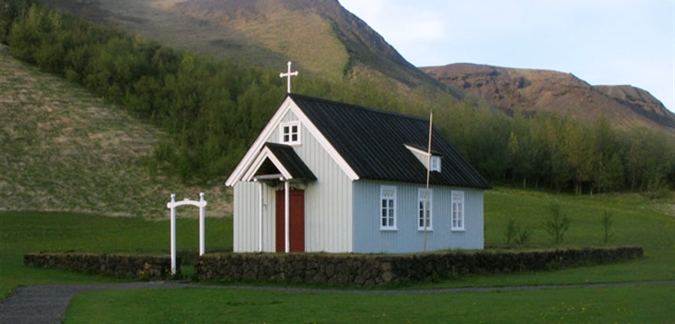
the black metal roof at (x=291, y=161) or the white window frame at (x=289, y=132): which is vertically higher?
the white window frame at (x=289, y=132)

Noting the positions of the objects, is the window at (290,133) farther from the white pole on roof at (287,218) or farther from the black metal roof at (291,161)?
the white pole on roof at (287,218)

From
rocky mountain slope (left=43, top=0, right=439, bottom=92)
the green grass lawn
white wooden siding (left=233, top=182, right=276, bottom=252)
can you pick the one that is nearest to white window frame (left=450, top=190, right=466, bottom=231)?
the green grass lawn

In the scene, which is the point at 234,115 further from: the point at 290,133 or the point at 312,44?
the point at 312,44

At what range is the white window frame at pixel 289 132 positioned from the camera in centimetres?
3043

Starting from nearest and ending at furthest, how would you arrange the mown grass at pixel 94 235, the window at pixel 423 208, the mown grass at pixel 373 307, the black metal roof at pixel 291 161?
the mown grass at pixel 373 307
the black metal roof at pixel 291 161
the window at pixel 423 208
the mown grass at pixel 94 235

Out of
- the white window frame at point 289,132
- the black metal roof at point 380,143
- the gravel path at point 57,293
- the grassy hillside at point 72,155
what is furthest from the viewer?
the grassy hillside at point 72,155

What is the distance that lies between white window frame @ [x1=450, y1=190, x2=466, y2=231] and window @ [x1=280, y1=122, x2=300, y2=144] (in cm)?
715

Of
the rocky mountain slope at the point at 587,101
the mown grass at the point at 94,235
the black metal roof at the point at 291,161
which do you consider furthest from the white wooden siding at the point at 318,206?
the rocky mountain slope at the point at 587,101

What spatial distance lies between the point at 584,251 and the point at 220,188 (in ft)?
112

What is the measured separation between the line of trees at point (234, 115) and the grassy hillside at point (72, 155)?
1915mm

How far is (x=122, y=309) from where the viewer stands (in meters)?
18.2

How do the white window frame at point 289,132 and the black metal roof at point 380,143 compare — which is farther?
the white window frame at point 289,132

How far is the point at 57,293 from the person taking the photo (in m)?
22.4

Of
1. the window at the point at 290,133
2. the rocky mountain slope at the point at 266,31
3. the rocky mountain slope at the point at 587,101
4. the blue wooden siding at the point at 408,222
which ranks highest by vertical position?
the rocky mountain slope at the point at 266,31
